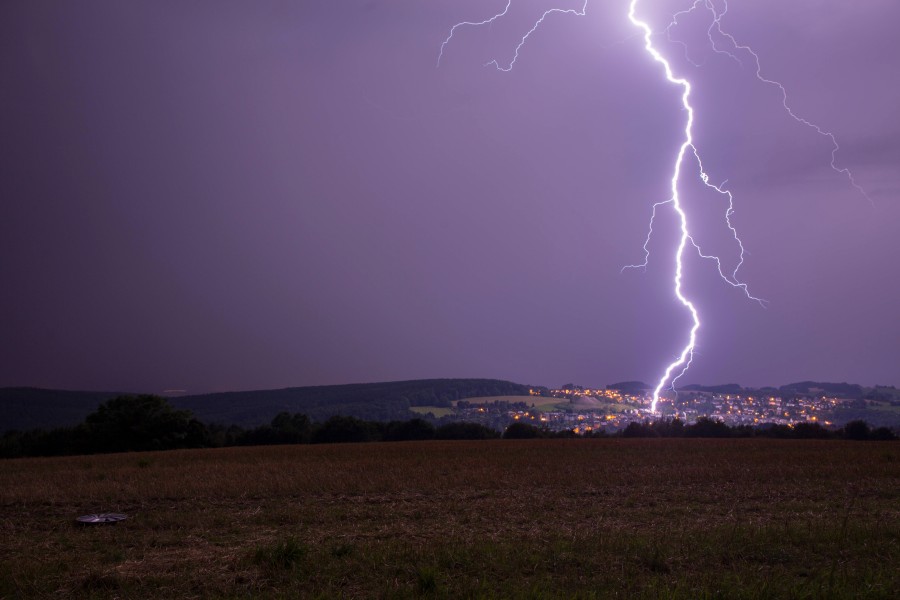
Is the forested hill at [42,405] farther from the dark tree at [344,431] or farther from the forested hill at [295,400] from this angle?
the dark tree at [344,431]

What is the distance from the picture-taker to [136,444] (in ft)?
137

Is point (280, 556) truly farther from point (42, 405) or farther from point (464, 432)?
point (42, 405)

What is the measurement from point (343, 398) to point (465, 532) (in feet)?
304

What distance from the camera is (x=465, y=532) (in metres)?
9.45

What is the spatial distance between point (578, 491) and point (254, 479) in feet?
29.9

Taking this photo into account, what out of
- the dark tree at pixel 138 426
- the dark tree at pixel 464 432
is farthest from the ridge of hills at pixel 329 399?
the dark tree at pixel 138 426

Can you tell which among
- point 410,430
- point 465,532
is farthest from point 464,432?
point 465,532

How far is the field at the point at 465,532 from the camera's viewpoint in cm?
657

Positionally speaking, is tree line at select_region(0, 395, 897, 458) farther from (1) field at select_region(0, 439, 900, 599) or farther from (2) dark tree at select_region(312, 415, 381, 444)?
(1) field at select_region(0, 439, 900, 599)

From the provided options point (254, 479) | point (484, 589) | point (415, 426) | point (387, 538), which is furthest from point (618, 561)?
point (415, 426)

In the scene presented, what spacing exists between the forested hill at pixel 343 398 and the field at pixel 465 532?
65.2 metres

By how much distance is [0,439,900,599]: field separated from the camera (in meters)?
6.57

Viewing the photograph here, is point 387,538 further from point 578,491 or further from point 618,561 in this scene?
point 578,491

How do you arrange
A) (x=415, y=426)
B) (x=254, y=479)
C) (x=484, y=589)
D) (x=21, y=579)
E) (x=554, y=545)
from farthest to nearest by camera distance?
1. (x=415, y=426)
2. (x=254, y=479)
3. (x=554, y=545)
4. (x=21, y=579)
5. (x=484, y=589)
